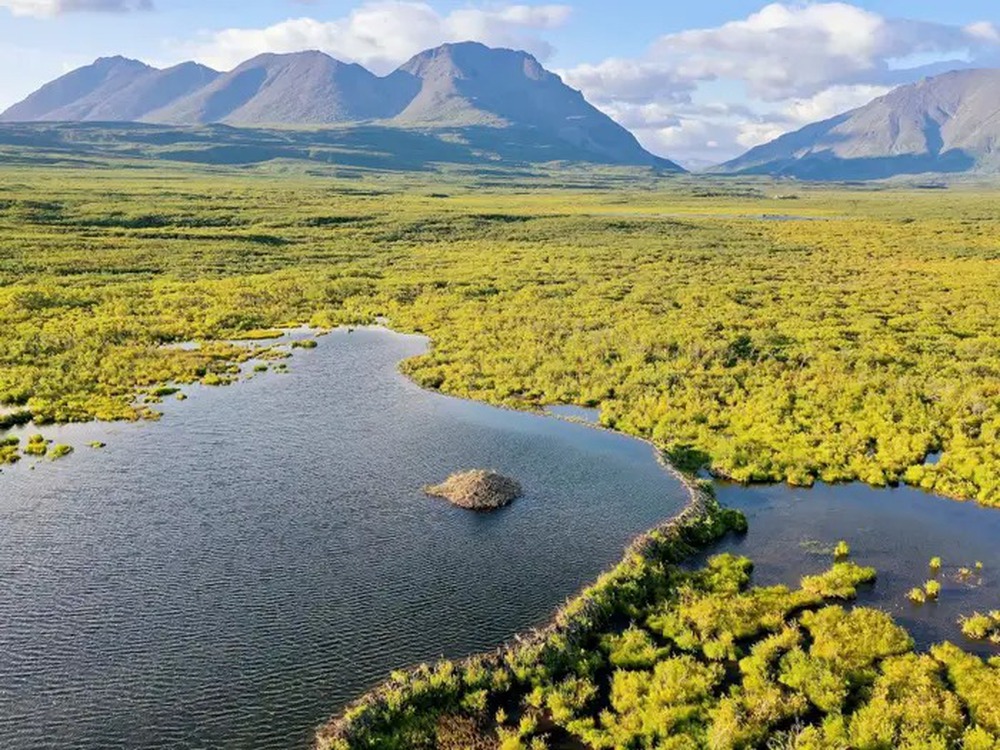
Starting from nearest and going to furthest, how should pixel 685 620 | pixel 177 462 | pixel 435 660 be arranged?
pixel 435 660 → pixel 685 620 → pixel 177 462

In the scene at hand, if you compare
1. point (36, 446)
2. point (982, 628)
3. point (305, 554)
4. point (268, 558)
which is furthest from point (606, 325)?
point (982, 628)

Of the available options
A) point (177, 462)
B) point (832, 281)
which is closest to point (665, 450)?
point (177, 462)

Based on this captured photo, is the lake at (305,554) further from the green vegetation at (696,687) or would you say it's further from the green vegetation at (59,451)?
the green vegetation at (696,687)

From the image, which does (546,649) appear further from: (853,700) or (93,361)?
(93,361)

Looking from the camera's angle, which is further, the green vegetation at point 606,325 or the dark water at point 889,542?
the green vegetation at point 606,325

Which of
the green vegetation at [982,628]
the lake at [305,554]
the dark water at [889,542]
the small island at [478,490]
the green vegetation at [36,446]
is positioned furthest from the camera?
the green vegetation at [36,446]

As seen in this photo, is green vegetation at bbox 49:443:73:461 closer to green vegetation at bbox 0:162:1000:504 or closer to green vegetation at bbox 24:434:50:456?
green vegetation at bbox 24:434:50:456

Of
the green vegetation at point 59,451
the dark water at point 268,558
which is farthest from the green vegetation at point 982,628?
the green vegetation at point 59,451
